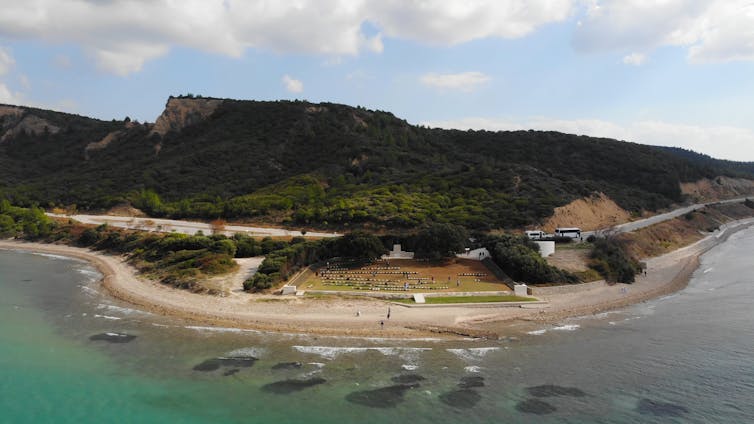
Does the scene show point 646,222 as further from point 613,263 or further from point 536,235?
point 613,263

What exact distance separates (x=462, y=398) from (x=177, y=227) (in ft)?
168

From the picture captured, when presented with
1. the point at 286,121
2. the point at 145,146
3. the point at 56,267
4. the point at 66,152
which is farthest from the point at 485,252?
the point at 66,152

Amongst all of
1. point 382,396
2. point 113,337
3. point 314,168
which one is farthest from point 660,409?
point 314,168

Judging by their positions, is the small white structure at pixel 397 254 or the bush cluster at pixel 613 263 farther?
the small white structure at pixel 397 254

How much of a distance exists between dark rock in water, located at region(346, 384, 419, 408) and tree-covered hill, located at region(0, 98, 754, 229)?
34.9 meters

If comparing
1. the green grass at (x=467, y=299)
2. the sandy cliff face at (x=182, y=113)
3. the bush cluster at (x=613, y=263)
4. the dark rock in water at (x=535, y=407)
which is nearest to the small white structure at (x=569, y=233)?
the bush cluster at (x=613, y=263)

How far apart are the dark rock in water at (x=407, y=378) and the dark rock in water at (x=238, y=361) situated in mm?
8081

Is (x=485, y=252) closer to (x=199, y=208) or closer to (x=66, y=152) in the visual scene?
(x=199, y=208)

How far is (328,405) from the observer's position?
22141 mm

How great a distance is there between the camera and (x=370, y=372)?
84.4ft

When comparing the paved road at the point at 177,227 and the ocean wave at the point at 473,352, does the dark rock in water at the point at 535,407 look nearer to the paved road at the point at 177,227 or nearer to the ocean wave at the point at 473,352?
the ocean wave at the point at 473,352

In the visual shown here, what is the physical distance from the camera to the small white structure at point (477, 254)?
46.8 metres

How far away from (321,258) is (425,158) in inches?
2231

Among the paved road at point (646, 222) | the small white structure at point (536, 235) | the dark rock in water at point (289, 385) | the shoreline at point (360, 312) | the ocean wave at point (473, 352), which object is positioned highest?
the paved road at point (646, 222)
